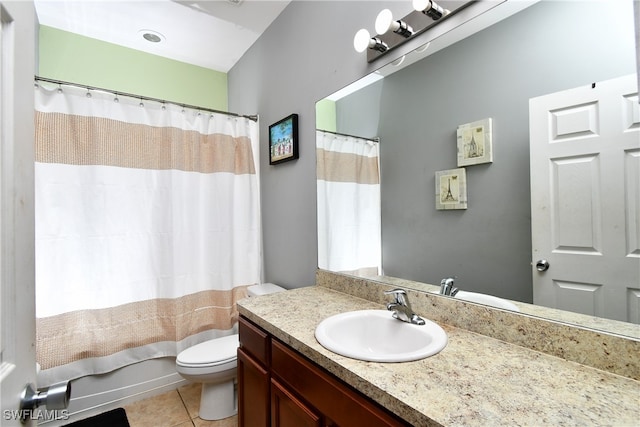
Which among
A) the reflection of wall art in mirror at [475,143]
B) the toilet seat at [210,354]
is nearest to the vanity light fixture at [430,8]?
the reflection of wall art in mirror at [475,143]

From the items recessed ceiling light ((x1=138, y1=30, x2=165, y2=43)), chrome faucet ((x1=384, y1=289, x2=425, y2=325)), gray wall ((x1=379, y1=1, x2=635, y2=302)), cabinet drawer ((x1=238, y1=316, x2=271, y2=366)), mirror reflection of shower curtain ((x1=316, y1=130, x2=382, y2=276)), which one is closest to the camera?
gray wall ((x1=379, y1=1, x2=635, y2=302))

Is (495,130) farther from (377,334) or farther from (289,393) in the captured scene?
(289,393)

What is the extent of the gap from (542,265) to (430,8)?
1010 mm

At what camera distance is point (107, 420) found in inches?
71.1

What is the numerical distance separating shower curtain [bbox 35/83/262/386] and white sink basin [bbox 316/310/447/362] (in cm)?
135

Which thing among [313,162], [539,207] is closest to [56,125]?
[313,162]

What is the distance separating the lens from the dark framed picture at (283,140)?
6.48ft

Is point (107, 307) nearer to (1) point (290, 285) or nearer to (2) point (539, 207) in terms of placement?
(1) point (290, 285)

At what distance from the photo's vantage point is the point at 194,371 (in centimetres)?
170

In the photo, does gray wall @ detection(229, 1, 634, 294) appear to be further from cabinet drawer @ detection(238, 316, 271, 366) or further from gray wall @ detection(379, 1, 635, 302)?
cabinet drawer @ detection(238, 316, 271, 366)

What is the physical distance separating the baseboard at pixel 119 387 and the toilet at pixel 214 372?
412 mm

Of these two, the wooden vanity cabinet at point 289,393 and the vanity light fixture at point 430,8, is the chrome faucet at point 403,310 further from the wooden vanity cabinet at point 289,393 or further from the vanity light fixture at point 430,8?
the vanity light fixture at point 430,8

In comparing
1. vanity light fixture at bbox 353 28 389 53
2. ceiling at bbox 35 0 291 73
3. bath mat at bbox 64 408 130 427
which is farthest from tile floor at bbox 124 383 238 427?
ceiling at bbox 35 0 291 73

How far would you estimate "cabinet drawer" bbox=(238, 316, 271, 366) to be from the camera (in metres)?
1.21
